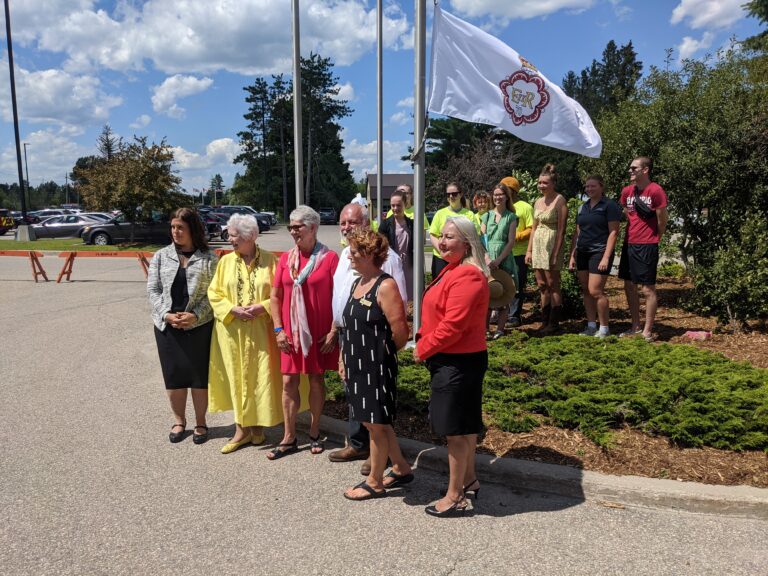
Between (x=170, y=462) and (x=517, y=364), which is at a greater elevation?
(x=517, y=364)

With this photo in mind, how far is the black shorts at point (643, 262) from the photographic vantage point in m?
6.47

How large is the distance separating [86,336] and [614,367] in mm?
7387

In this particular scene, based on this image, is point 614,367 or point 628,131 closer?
point 614,367

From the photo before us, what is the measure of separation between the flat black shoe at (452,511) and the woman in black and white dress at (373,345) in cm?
42

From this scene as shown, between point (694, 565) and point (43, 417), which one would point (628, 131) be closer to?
point (694, 565)

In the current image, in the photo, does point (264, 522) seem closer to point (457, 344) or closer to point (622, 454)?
point (457, 344)

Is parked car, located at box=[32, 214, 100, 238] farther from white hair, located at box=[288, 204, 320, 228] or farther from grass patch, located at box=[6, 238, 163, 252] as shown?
white hair, located at box=[288, 204, 320, 228]

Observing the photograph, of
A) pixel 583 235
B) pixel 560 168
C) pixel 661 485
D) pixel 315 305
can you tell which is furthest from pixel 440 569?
pixel 560 168

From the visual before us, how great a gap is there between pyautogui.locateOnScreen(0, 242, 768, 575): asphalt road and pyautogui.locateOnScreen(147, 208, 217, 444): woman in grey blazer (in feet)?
1.77

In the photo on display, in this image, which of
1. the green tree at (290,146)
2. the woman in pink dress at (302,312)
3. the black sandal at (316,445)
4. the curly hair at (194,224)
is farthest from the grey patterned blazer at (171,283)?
the green tree at (290,146)

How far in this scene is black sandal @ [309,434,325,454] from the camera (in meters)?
4.65

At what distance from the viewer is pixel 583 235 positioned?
21.9ft

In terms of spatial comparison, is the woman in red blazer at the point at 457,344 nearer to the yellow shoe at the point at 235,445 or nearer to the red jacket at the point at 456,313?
the red jacket at the point at 456,313

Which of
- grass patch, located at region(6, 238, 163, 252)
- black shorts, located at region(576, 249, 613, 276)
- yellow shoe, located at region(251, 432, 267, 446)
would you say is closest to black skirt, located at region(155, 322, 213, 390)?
yellow shoe, located at region(251, 432, 267, 446)
